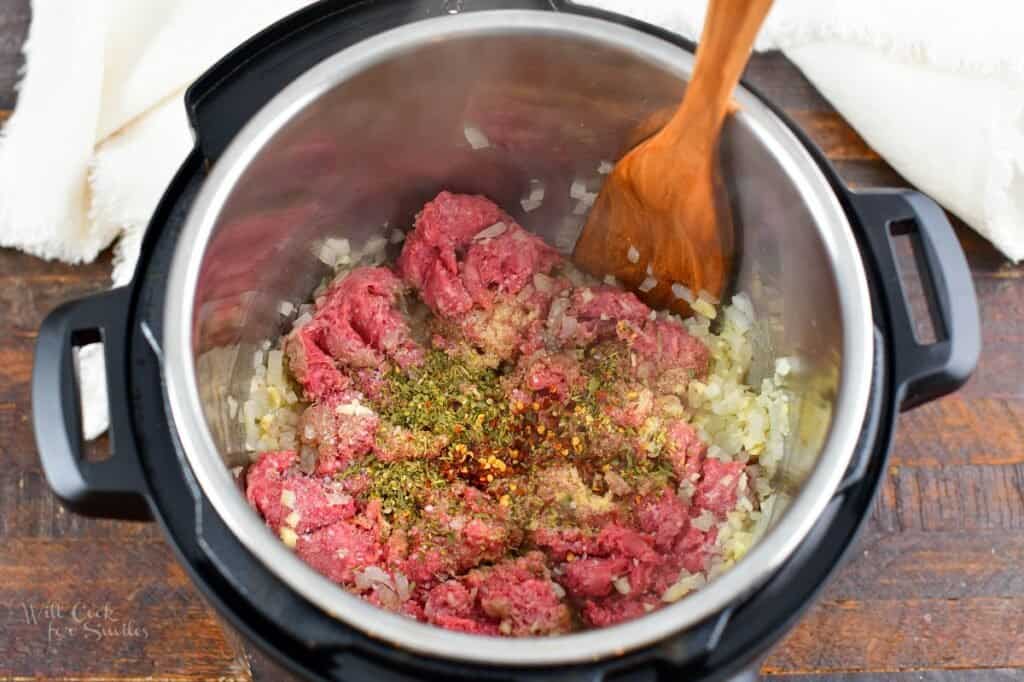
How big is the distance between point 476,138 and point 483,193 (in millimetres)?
136

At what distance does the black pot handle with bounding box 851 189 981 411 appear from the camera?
129cm

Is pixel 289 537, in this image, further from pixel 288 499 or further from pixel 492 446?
pixel 492 446

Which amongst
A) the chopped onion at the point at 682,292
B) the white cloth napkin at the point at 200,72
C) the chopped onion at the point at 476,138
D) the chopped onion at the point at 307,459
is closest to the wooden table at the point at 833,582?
the white cloth napkin at the point at 200,72

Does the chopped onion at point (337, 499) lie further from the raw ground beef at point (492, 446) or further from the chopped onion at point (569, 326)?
the chopped onion at point (569, 326)

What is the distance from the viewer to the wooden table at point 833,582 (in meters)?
1.77

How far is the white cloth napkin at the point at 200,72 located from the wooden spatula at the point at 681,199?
58 cm

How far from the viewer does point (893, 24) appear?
1994 millimetres

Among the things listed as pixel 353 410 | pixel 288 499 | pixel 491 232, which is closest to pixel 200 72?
pixel 491 232

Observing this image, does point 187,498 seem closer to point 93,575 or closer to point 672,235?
point 93,575

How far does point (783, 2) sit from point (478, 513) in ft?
3.94

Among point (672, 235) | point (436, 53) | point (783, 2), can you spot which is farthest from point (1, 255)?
point (783, 2)

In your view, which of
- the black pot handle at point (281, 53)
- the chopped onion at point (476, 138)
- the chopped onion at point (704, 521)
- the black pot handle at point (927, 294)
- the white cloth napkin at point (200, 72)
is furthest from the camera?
the white cloth napkin at point (200, 72)

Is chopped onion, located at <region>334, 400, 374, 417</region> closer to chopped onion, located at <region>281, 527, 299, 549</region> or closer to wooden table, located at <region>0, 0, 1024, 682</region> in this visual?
chopped onion, located at <region>281, 527, 299, 549</region>

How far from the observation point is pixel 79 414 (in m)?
1.25
